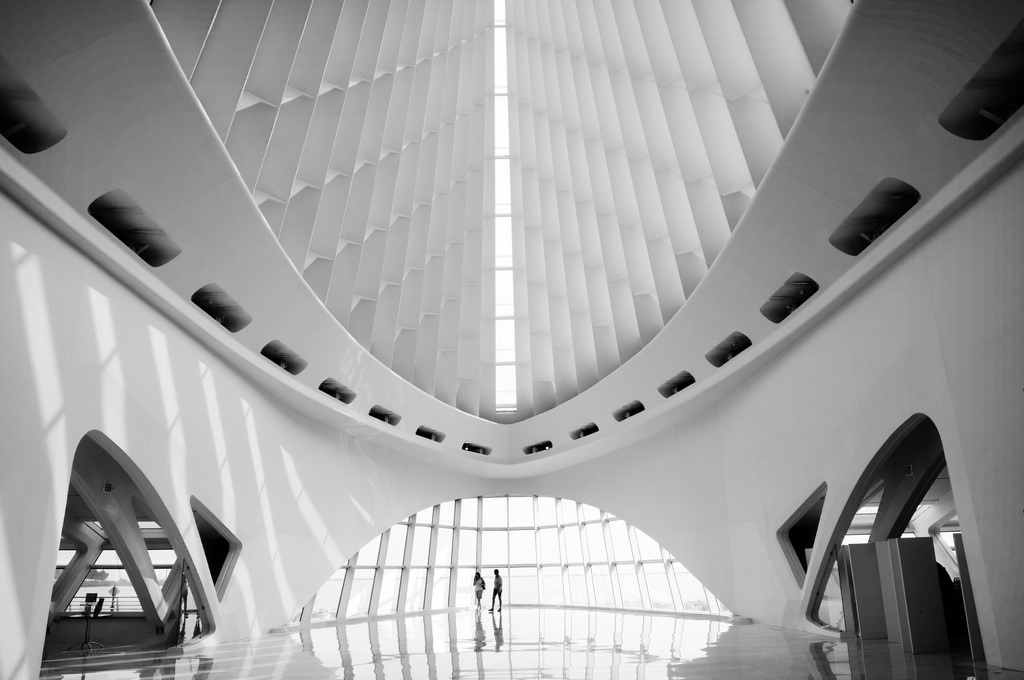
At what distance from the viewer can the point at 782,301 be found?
14.4 m

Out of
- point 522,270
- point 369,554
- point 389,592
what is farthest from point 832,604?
point 389,592

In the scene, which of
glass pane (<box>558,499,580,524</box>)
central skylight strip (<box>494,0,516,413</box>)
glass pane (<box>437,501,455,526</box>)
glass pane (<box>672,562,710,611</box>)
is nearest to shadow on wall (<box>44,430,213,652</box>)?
glass pane (<box>437,501,455,526</box>)

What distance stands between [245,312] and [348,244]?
3728 mm

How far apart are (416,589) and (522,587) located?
482 cm

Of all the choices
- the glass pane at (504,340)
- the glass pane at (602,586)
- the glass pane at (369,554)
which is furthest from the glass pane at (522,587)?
the glass pane at (504,340)

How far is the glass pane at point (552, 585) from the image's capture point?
28.4 metres

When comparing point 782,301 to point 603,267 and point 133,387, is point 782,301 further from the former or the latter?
point 133,387

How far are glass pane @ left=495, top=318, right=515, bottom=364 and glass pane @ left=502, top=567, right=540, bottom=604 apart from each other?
10105mm

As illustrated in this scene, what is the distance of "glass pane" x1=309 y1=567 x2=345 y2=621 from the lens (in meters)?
20.8

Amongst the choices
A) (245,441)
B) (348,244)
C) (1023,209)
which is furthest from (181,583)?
(1023,209)

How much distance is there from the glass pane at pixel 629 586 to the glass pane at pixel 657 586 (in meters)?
0.61

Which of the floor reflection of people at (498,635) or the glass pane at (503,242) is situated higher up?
the glass pane at (503,242)

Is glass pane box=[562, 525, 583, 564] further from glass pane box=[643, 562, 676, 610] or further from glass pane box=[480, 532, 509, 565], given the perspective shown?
glass pane box=[643, 562, 676, 610]

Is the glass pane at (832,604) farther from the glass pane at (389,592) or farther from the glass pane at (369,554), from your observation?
the glass pane at (389,592)
